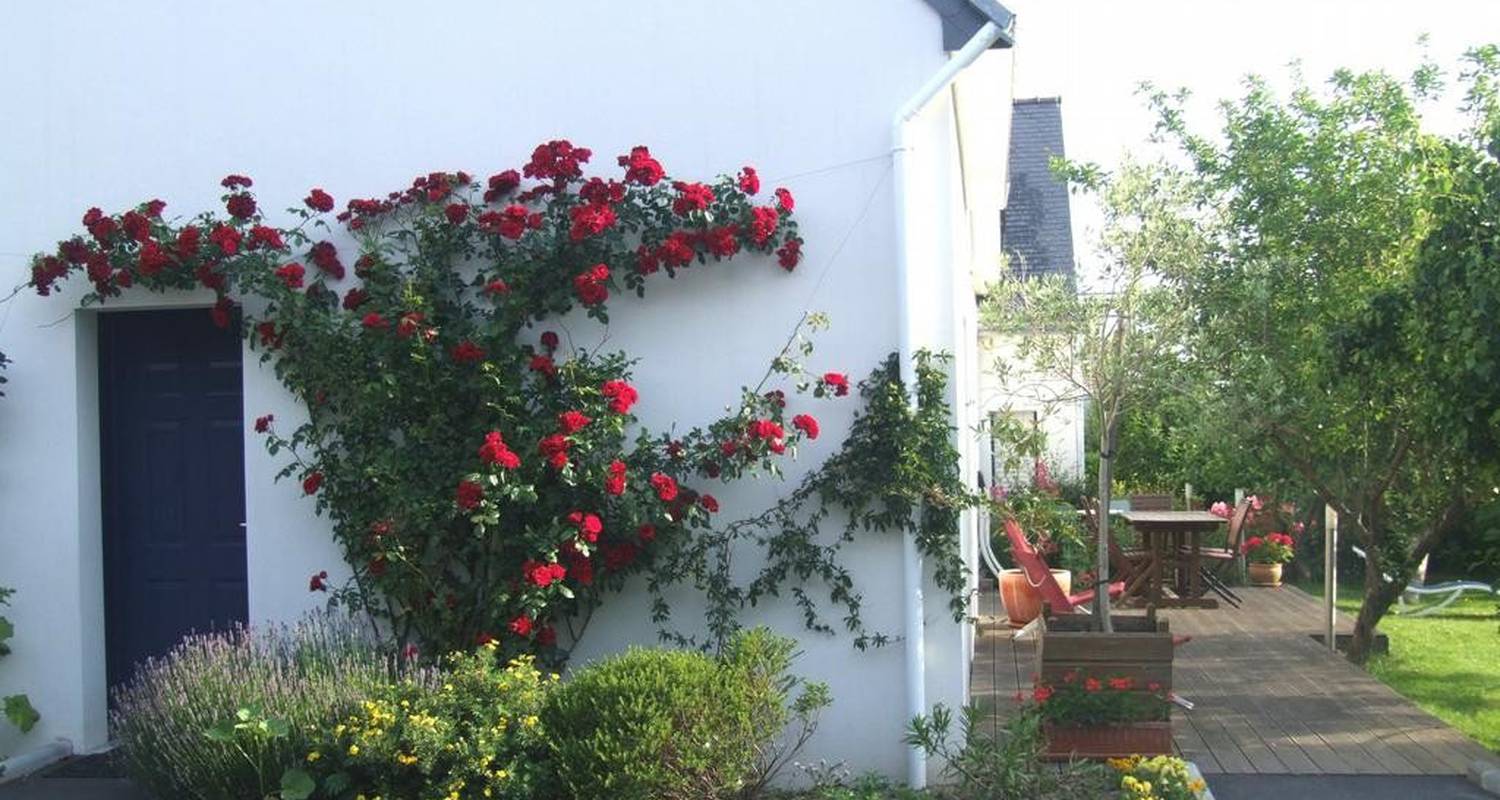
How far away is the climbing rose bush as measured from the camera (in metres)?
6.46

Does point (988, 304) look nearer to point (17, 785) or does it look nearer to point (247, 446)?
point (247, 446)

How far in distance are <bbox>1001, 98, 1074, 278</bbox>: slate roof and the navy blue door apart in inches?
391

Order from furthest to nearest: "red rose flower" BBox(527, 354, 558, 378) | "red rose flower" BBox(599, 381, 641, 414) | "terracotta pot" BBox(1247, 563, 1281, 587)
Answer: "terracotta pot" BBox(1247, 563, 1281, 587) < "red rose flower" BBox(527, 354, 558, 378) < "red rose flower" BBox(599, 381, 641, 414)

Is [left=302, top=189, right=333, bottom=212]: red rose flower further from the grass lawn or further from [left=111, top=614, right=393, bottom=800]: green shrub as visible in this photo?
the grass lawn

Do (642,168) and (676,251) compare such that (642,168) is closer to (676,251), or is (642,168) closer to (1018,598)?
(676,251)

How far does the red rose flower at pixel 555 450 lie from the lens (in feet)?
20.4

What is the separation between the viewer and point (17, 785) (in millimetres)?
6801

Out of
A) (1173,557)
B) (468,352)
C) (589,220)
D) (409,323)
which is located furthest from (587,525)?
(1173,557)

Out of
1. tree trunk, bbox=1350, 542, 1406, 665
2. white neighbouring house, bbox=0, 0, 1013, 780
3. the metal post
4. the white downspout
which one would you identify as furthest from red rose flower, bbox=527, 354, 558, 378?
the metal post

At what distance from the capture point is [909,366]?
21.4ft

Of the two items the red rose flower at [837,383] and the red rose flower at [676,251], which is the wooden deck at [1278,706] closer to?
the red rose flower at [837,383]

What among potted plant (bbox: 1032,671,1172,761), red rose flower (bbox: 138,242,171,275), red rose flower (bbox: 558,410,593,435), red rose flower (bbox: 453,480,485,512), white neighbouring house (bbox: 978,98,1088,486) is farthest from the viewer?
white neighbouring house (bbox: 978,98,1088,486)

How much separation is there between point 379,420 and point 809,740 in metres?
2.48

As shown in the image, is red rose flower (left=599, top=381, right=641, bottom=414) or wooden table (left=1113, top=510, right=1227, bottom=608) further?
wooden table (left=1113, top=510, right=1227, bottom=608)
